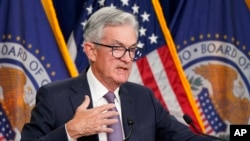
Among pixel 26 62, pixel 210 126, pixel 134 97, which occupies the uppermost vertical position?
pixel 26 62

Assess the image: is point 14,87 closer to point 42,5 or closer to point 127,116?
point 42,5

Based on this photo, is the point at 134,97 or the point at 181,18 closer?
the point at 134,97

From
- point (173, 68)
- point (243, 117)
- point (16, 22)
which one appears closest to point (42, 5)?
point (16, 22)

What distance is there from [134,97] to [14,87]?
151cm

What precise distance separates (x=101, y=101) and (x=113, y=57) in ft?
0.65

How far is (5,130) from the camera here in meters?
3.51

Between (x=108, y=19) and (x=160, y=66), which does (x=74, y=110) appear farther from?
(x=160, y=66)

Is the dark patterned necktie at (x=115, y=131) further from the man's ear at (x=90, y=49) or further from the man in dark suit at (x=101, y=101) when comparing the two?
the man's ear at (x=90, y=49)

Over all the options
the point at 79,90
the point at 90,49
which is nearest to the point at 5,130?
the point at 79,90

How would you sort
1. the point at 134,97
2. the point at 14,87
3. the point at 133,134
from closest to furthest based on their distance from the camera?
the point at 133,134 < the point at 134,97 < the point at 14,87

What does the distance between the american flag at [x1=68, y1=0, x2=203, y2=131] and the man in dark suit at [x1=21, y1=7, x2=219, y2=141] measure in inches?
69.7

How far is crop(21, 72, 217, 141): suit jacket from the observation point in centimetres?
191

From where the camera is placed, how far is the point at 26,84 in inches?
140

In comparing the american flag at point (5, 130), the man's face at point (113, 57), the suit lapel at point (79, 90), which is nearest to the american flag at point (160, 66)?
the american flag at point (5, 130)
